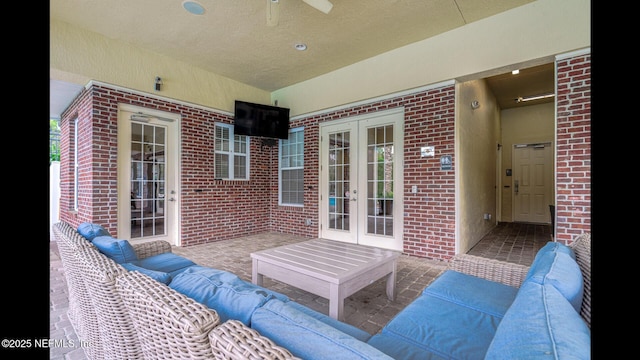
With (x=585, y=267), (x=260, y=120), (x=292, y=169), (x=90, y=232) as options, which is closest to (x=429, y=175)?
(x=585, y=267)

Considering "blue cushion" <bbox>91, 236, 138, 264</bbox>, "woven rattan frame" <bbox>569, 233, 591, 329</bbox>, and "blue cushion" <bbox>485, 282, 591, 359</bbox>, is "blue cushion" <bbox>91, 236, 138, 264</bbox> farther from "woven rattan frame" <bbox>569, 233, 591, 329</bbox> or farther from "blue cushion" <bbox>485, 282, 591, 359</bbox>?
"woven rattan frame" <bbox>569, 233, 591, 329</bbox>

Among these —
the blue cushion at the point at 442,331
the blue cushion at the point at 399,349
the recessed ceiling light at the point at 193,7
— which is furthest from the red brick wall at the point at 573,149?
the recessed ceiling light at the point at 193,7

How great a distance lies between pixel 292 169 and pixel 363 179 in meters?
1.85

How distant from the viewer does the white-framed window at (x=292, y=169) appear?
19.3 ft

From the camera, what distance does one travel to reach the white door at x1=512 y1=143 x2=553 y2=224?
687cm

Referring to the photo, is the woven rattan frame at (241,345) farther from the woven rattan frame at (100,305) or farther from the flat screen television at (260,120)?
the flat screen television at (260,120)

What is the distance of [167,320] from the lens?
80cm

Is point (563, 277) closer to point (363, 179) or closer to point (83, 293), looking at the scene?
point (83, 293)

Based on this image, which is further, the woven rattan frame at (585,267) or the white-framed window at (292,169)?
the white-framed window at (292,169)

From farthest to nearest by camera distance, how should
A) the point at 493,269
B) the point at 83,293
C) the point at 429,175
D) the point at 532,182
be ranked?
1. the point at 532,182
2. the point at 429,175
3. the point at 493,269
4. the point at 83,293

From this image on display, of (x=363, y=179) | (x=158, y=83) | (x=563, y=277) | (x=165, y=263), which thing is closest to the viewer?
(x=563, y=277)

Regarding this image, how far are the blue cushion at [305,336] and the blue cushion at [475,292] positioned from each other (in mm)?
1204
